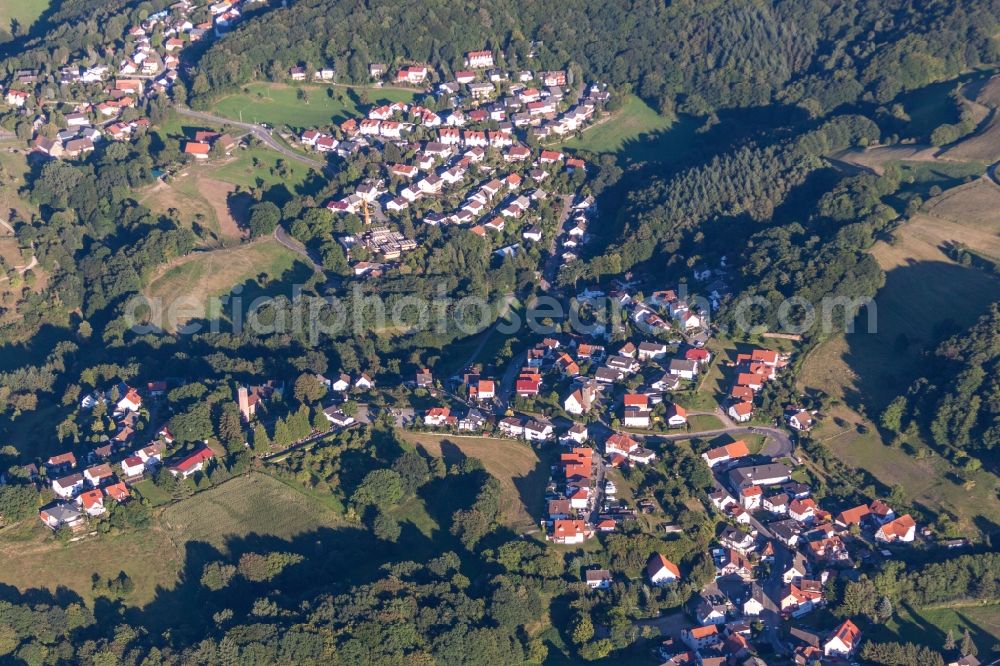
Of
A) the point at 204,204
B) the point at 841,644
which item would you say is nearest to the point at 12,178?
the point at 204,204

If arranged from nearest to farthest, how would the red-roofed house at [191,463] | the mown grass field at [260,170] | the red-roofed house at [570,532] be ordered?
the red-roofed house at [570,532] < the red-roofed house at [191,463] < the mown grass field at [260,170]

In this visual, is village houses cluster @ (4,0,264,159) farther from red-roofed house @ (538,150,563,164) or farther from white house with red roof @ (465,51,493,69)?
red-roofed house @ (538,150,563,164)

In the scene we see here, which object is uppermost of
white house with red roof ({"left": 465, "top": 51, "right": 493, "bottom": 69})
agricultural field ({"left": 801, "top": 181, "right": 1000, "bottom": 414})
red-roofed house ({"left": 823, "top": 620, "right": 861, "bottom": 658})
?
white house with red roof ({"left": 465, "top": 51, "right": 493, "bottom": 69})

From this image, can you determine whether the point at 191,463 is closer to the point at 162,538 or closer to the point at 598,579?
the point at 162,538

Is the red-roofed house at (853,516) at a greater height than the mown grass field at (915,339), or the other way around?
the mown grass field at (915,339)

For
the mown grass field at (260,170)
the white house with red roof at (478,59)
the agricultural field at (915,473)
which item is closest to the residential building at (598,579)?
the agricultural field at (915,473)

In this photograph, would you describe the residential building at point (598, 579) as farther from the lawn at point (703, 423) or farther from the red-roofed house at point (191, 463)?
the red-roofed house at point (191, 463)

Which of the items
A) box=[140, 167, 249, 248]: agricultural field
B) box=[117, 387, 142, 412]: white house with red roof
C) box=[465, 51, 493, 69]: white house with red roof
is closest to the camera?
box=[117, 387, 142, 412]: white house with red roof

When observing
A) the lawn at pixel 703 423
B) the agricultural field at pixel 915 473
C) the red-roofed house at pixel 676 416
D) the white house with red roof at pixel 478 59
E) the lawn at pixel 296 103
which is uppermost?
the white house with red roof at pixel 478 59

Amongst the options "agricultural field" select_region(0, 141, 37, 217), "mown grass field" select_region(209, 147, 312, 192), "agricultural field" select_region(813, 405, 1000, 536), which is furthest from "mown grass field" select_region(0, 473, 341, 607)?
"agricultural field" select_region(0, 141, 37, 217)
